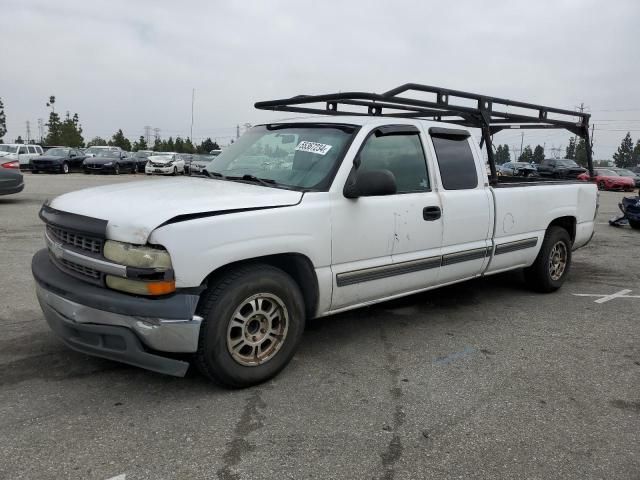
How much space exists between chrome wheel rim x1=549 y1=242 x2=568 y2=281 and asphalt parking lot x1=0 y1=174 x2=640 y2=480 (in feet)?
3.74

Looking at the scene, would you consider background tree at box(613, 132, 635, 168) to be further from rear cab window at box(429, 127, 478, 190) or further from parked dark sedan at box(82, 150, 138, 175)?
rear cab window at box(429, 127, 478, 190)

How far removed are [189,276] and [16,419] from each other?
1.21m

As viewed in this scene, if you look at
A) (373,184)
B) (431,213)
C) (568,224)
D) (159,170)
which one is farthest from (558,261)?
(159,170)

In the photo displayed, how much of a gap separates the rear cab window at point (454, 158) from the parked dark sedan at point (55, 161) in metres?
27.7

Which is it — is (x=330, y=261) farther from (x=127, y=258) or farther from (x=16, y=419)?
(x=16, y=419)

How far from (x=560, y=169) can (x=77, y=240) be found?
1359 inches

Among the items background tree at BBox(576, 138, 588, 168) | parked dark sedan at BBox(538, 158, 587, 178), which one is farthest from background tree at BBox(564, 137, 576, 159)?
parked dark sedan at BBox(538, 158, 587, 178)

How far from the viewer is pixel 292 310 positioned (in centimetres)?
347

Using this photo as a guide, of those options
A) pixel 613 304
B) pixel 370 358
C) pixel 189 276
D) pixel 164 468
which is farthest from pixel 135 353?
pixel 613 304

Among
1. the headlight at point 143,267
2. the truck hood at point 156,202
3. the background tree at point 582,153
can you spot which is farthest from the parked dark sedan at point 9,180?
the background tree at point 582,153

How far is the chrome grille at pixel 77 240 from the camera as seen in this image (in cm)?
308

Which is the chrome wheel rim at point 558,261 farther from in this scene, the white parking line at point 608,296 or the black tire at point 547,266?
the white parking line at point 608,296

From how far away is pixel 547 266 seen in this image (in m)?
5.81

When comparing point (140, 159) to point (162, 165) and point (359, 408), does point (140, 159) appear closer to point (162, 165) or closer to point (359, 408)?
point (162, 165)
